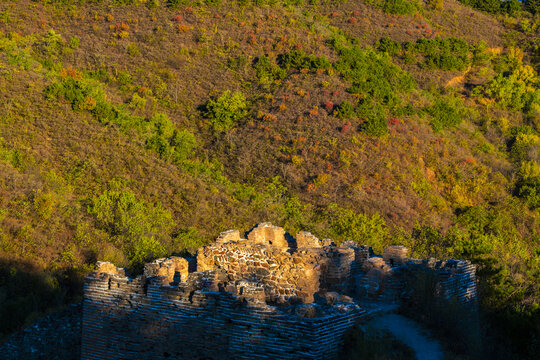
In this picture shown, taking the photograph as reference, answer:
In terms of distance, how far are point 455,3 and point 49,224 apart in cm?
4650

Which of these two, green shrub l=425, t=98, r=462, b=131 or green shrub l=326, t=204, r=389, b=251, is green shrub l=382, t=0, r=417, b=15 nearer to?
green shrub l=425, t=98, r=462, b=131

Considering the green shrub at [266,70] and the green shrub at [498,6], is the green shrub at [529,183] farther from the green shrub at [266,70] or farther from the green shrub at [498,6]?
the green shrub at [498,6]

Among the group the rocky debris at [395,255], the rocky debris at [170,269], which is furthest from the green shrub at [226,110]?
the rocky debris at [395,255]

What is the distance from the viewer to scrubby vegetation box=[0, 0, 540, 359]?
1762cm

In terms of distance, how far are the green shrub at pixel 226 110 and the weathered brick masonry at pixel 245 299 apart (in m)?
20.3

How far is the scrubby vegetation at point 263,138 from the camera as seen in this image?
57.8ft

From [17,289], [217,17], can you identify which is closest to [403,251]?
[17,289]

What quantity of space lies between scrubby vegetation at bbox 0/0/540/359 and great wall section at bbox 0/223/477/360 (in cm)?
154

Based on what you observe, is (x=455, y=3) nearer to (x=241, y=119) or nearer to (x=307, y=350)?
(x=241, y=119)

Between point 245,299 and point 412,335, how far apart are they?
247 cm

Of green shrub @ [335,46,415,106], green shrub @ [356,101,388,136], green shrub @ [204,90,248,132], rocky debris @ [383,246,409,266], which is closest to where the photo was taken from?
rocky debris @ [383,246,409,266]

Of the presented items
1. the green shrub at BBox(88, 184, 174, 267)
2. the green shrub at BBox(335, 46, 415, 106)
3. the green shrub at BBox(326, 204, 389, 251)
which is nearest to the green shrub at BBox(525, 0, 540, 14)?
the green shrub at BBox(335, 46, 415, 106)

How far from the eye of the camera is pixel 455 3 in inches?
2056

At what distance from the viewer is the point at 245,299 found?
6.97 metres
